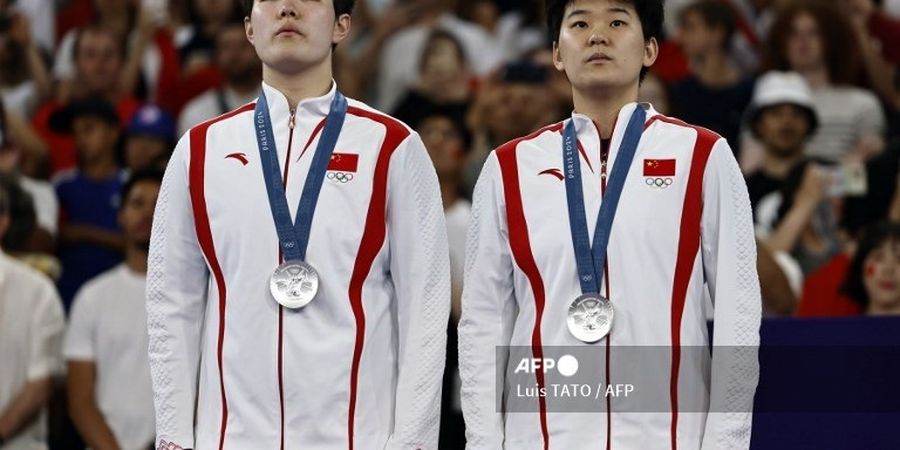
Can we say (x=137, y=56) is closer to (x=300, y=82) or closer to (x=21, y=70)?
(x=21, y=70)

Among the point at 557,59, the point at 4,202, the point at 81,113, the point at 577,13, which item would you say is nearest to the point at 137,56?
the point at 81,113

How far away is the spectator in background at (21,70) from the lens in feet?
38.2

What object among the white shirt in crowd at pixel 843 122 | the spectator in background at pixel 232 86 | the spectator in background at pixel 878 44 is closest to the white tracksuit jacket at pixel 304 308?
the spectator in background at pixel 232 86

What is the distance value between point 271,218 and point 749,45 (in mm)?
7357

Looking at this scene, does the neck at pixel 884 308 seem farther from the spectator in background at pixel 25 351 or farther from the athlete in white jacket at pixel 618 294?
the spectator in background at pixel 25 351

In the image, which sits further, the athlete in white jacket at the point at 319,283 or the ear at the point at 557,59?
the ear at the point at 557,59

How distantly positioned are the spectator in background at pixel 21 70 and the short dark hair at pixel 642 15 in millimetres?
6718

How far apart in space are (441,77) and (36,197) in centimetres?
263

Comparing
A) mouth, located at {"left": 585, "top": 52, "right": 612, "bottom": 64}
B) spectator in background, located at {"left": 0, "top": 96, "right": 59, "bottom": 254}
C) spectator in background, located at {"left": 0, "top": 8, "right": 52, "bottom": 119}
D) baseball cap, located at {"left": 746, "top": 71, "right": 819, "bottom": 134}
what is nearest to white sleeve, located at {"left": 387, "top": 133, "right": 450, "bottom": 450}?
mouth, located at {"left": 585, "top": 52, "right": 612, "bottom": 64}

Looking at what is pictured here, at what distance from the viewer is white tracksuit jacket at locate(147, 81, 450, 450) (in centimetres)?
518

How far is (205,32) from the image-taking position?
12359mm

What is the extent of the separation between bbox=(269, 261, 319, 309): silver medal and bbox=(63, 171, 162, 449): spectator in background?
337 cm

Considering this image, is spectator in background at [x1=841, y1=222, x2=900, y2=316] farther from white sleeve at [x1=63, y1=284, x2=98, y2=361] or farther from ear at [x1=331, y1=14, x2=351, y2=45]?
white sleeve at [x1=63, y1=284, x2=98, y2=361]

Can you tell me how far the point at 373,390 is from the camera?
17.1ft
